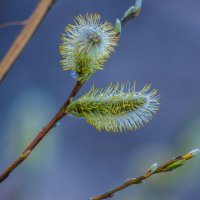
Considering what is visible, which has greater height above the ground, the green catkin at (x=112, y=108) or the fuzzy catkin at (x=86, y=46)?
the fuzzy catkin at (x=86, y=46)

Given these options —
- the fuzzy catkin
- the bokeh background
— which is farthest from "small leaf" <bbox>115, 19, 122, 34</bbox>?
the bokeh background

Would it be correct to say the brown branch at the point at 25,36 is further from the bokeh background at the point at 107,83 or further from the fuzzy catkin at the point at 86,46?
the bokeh background at the point at 107,83

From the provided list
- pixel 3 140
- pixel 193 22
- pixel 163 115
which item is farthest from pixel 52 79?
pixel 193 22

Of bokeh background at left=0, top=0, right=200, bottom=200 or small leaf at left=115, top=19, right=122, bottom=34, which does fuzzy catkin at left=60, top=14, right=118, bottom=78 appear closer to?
small leaf at left=115, top=19, right=122, bottom=34

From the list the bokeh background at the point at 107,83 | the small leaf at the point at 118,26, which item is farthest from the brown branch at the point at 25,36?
the bokeh background at the point at 107,83

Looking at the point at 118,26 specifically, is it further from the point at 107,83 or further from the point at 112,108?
the point at 107,83

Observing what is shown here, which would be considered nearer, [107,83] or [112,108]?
[112,108]

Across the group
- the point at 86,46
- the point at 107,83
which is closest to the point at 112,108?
the point at 86,46
